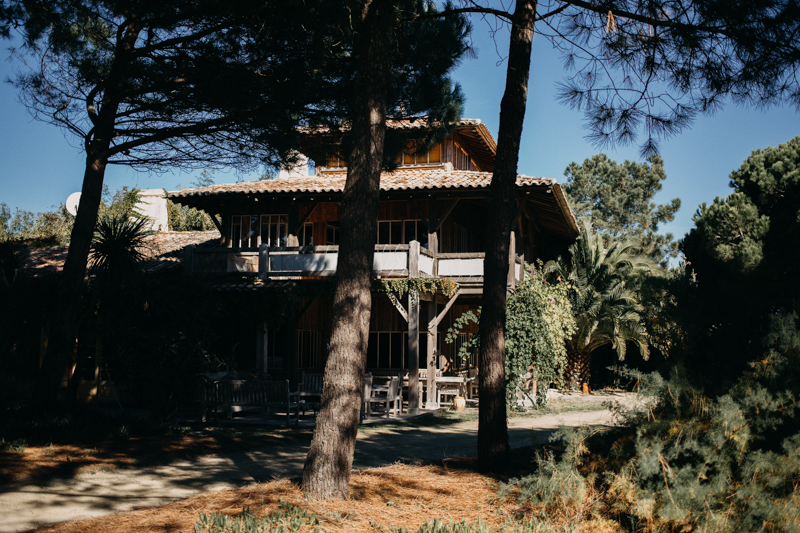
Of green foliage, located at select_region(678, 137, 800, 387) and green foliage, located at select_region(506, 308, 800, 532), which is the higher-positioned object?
green foliage, located at select_region(678, 137, 800, 387)

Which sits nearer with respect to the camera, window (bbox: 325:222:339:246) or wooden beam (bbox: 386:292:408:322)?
wooden beam (bbox: 386:292:408:322)

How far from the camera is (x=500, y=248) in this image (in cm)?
731

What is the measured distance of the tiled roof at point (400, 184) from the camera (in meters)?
15.8

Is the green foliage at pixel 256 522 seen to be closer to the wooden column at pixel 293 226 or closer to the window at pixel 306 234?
the wooden column at pixel 293 226

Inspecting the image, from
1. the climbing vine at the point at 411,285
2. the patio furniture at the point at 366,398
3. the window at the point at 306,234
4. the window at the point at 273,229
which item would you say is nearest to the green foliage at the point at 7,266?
the window at the point at 273,229

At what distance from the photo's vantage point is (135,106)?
1134 cm

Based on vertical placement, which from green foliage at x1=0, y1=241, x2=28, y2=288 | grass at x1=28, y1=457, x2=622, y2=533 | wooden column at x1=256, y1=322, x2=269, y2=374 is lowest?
grass at x1=28, y1=457, x2=622, y2=533

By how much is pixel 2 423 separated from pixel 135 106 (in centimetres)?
563

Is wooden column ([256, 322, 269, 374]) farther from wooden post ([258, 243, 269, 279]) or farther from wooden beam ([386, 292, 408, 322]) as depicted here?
wooden beam ([386, 292, 408, 322])

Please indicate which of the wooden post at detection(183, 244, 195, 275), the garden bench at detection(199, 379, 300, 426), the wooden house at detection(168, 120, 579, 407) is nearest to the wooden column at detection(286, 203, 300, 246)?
the wooden house at detection(168, 120, 579, 407)

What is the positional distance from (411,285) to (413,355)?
166cm

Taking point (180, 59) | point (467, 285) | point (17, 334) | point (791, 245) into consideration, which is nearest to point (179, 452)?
point (180, 59)

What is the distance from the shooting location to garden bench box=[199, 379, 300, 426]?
1223 centimetres

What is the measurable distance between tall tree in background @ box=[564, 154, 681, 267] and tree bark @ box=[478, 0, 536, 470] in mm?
36847
